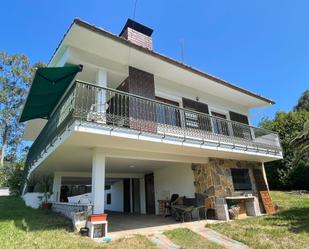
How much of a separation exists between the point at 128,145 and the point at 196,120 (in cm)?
445

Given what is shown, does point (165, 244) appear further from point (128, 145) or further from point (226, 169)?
point (226, 169)

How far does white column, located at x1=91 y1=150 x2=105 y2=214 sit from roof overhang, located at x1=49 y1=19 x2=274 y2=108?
3.82 meters

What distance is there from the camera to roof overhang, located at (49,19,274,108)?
7880 millimetres

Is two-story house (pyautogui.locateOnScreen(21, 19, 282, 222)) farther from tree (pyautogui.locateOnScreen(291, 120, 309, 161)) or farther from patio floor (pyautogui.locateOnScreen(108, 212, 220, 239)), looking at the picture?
tree (pyautogui.locateOnScreen(291, 120, 309, 161))

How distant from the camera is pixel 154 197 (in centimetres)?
1384

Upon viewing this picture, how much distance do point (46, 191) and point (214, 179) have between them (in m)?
10.4

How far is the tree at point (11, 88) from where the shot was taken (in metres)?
30.2

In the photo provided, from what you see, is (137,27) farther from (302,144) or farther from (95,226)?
(302,144)

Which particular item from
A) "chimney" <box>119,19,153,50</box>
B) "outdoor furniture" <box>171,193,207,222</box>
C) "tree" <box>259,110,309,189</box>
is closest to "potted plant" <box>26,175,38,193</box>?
"outdoor furniture" <box>171,193,207,222</box>

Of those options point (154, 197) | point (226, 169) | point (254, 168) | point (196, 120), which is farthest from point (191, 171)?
point (254, 168)

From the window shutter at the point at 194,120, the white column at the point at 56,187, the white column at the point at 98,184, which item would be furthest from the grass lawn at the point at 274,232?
the white column at the point at 56,187

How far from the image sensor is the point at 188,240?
676 centimetres

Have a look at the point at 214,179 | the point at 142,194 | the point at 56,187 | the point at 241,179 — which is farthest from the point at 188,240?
the point at 56,187

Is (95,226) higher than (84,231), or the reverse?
(95,226)
